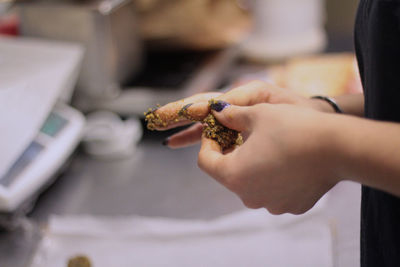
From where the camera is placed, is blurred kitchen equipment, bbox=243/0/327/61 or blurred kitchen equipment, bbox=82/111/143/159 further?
blurred kitchen equipment, bbox=243/0/327/61

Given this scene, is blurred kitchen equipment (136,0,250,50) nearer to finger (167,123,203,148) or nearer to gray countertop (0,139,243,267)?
gray countertop (0,139,243,267)

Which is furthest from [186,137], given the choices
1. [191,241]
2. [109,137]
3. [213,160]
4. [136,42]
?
[136,42]

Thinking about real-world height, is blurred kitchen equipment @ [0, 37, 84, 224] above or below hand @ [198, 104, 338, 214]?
below

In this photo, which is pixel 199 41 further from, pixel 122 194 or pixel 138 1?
pixel 122 194

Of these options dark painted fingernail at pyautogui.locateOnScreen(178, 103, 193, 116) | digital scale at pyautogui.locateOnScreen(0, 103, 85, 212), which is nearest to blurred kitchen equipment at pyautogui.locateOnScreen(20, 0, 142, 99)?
digital scale at pyautogui.locateOnScreen(0, 103, 85, 212)

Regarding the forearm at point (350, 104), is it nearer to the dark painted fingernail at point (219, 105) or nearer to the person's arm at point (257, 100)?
the person's arm at point (257, 100)

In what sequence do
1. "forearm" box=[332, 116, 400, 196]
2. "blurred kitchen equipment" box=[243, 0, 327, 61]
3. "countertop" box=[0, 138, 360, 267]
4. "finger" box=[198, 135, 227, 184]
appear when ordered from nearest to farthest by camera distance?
"forearm" box=[332, 116, 400, 196]
"finger" box=[198, 135, 227, 184]
"countertop" box=[0, 138, 360, 267]
"blurred kitchen equipment" box=[243, 0, 327, 61]

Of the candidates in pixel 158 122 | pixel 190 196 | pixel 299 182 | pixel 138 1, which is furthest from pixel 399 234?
pixel 138 1
